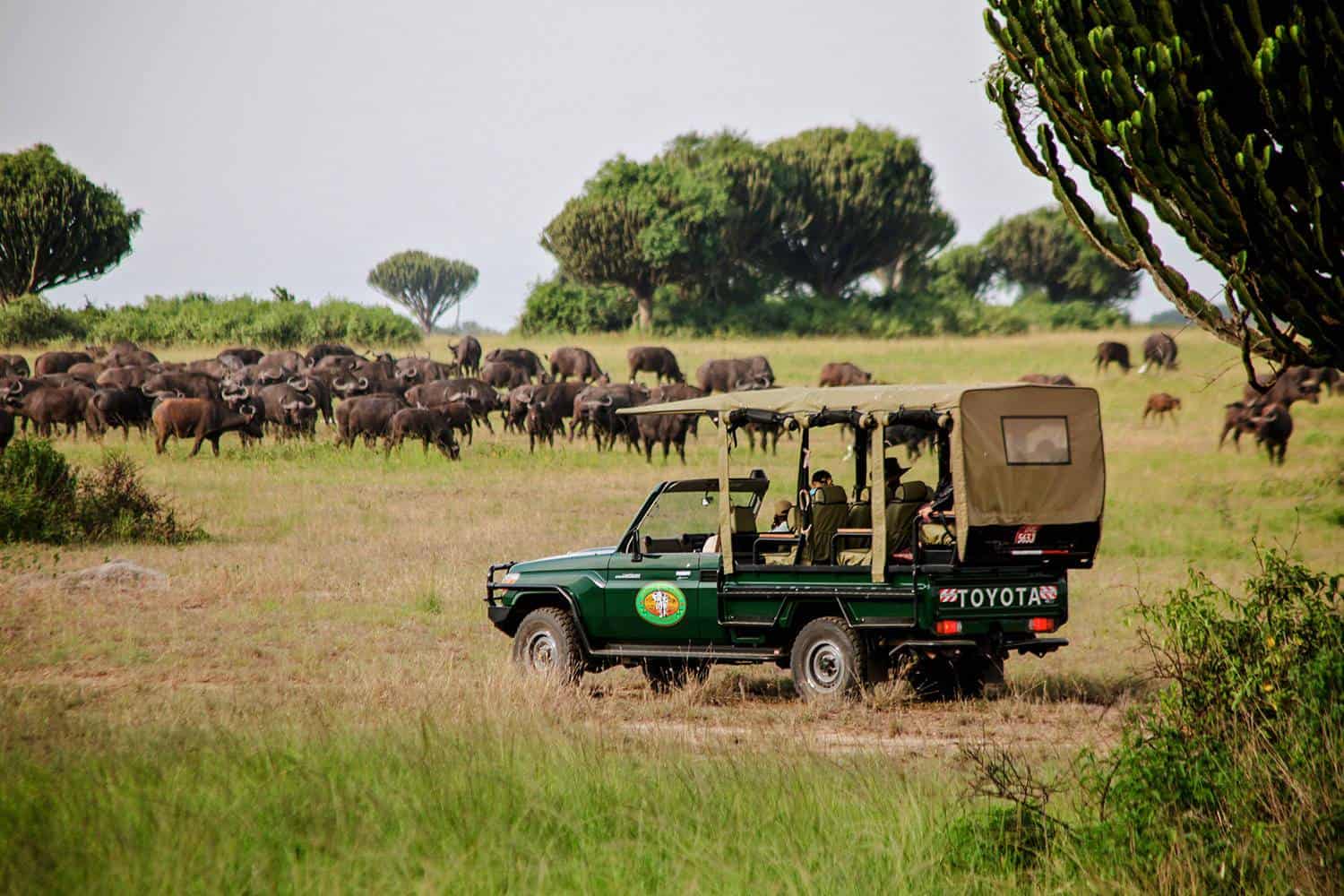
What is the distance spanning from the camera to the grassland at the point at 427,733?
24.9ft

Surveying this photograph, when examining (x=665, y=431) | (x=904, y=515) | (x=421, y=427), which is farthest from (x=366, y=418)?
(x=904, y=515)

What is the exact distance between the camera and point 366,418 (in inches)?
1507

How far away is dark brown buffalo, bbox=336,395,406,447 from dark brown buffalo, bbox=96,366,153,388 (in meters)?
8.88

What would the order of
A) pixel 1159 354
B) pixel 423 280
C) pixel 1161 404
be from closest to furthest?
pixel 1161 404, pixel 1159 354, pixel 423 280

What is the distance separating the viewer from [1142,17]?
10695 millimetres

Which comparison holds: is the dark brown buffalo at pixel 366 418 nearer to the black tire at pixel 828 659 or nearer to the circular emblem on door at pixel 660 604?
the circular emblem on door at pixel 660 604

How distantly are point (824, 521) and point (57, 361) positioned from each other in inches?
1802

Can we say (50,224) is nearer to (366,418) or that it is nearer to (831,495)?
(366,418)

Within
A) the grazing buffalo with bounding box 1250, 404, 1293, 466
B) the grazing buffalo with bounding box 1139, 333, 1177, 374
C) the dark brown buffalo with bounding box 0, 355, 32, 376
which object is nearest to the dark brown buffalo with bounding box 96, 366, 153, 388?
the dark brown buffalo with bounding box 0, 355, 32, 376

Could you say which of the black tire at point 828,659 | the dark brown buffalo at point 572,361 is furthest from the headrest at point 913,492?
the dark brown buffalo at point 572,361

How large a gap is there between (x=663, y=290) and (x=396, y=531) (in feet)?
217

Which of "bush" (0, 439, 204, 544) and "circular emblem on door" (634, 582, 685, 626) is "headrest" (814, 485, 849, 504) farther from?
"bush" (0, 439, 204, 544)

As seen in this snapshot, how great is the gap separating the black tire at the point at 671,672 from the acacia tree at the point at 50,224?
2804 inches

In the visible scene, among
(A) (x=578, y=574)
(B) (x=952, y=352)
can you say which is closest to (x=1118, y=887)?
(A) (x=578, y=574)
